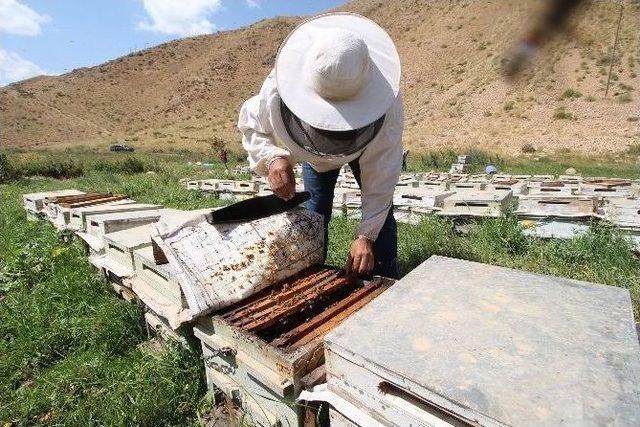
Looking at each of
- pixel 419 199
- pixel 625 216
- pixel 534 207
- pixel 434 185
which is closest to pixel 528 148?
pixel 434 185

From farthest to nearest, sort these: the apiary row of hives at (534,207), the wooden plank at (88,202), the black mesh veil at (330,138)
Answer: the wooden plank at (88,202) → the apiary row of hives at (534,207) → the black mesh veil at (330,138)

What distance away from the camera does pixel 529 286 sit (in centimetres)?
186

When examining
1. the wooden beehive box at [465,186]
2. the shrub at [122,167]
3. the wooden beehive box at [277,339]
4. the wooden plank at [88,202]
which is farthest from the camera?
the shrub at [122,167]

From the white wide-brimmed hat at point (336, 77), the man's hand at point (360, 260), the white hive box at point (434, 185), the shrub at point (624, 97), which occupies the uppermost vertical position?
the white wide-brimmed hat at point (336, 77)

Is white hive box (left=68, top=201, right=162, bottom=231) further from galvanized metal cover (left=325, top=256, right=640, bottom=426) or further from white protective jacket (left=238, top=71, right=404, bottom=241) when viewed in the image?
galvanized metal cover (left=325, top=256, right=640, bottom=426)

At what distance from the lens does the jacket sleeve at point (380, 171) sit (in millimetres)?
2691

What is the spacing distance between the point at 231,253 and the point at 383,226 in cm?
131

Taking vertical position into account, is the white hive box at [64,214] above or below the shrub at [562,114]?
below

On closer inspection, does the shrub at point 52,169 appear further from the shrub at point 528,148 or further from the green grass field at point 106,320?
the shrub at point 528,148

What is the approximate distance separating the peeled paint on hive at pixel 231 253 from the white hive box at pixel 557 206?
294 cm

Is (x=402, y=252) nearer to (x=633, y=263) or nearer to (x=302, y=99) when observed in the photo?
(x=633, y=263)

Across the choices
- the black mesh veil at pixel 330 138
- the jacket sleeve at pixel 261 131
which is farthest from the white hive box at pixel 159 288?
the black mesh veil at pixel 330 138

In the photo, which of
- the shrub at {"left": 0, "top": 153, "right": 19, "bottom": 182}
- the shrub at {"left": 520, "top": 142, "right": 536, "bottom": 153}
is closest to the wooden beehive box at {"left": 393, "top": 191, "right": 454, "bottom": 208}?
the shrub at {"left": 0, "top": 153, "right": 19, "bottom": 182}

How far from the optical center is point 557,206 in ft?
14.2
